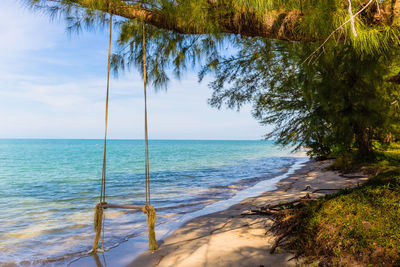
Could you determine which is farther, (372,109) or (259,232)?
(372,109)

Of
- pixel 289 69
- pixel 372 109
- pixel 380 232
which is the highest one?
pixel 289 69

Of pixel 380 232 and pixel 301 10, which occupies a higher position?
pixel 301 10

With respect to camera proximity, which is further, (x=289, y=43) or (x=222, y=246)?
(x=289, y=43)

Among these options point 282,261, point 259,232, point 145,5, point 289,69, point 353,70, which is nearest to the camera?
point 282,261

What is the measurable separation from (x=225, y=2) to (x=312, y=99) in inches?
206

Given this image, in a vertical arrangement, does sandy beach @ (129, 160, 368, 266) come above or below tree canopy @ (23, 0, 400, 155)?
below

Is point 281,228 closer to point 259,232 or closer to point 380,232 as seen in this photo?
point 259,232

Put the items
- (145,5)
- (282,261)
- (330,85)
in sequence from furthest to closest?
1. (330,85)
2. (145,5)
3. (282,261)

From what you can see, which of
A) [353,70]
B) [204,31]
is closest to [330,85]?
[353,70]

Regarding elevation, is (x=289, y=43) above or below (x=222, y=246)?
above

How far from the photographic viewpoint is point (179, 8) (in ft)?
8.63

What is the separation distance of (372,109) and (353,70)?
3.56 ft

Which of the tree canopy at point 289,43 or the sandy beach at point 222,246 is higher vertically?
the tree canopy at point 289,43

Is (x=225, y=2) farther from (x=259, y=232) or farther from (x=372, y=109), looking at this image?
(x=372, y=109)
